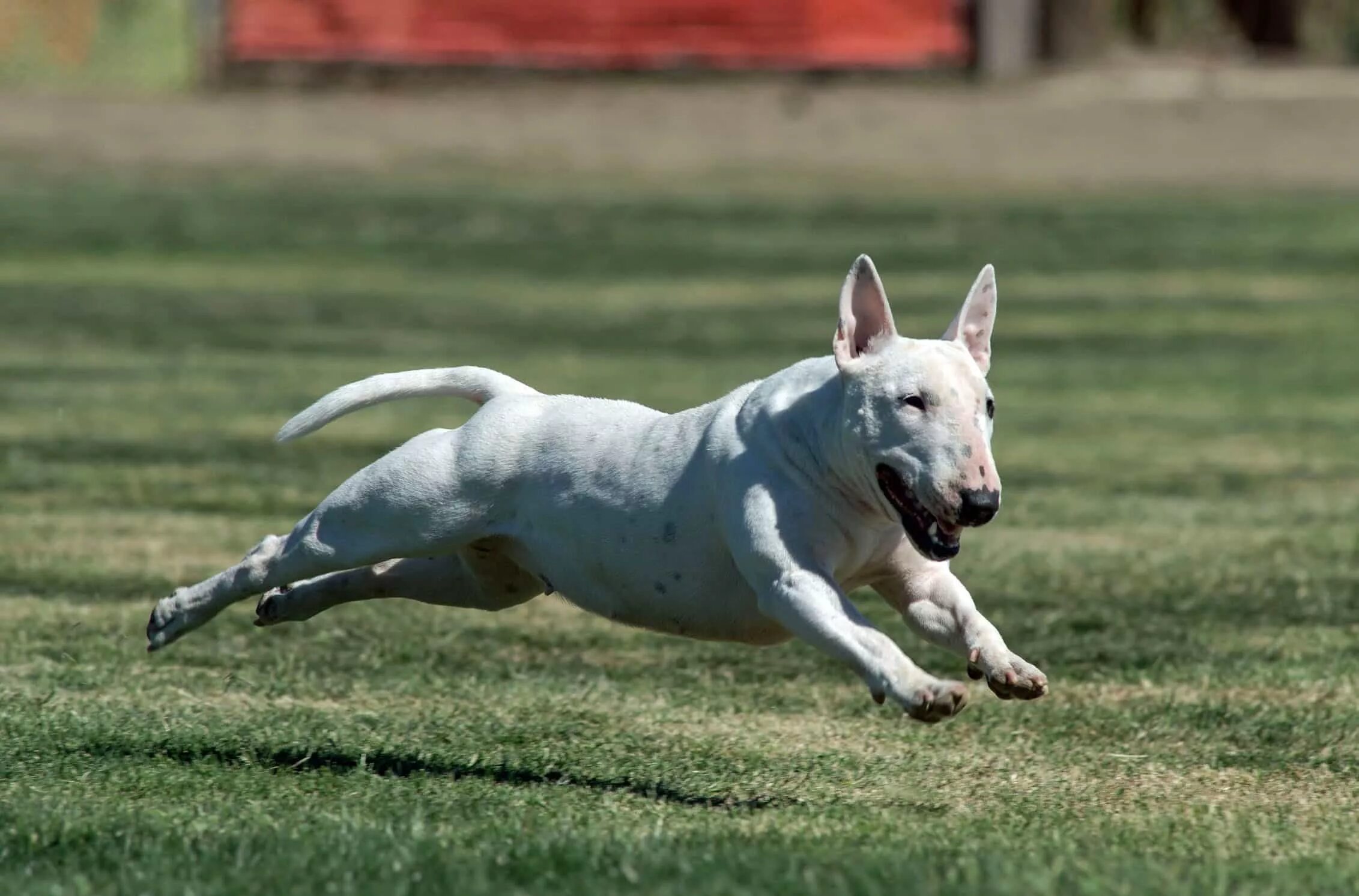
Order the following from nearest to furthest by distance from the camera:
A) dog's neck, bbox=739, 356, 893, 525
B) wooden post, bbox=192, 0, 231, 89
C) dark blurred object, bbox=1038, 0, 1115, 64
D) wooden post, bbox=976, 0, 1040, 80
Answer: dog's neck, bbox=739, 356, 893, 525 < wooden post, bbox=976, 0, 1040, 80 < wooden post, bbox=192, 0, 231, 89 < dark blurred object, bbox=1038, 0, 1115, 64

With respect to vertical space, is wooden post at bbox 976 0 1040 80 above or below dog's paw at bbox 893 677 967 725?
below

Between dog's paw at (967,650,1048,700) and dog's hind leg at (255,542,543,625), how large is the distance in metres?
1.48

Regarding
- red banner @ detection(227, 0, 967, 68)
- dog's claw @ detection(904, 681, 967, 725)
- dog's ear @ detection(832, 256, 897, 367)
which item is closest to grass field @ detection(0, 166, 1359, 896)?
dog's claw @ detection(904, 681, 967, 725)

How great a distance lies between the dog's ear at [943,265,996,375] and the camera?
659 centimetres

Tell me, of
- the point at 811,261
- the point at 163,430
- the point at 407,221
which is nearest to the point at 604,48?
the point at 407,221

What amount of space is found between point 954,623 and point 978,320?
0.80 metres

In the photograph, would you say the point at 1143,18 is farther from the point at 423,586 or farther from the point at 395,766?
the point at 395,766

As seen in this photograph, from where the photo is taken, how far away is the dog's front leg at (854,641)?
592 centimetres

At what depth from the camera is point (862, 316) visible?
21.2 feet

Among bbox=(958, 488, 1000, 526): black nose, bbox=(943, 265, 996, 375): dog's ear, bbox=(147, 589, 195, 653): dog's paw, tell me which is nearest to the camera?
bbox=(958, 488, 1000, 526): black nose

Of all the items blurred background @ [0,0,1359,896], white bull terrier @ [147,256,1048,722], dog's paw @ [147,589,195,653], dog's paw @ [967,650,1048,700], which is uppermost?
white bull terrier @ [147,256,1048,722]

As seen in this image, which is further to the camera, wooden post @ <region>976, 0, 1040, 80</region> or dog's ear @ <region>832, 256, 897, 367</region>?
wooden post @ <region>976, 0, 1040, 80</region>

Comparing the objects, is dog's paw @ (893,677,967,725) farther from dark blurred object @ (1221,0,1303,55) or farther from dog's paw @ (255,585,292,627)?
dark blurred object @ (1221,0,1303,55)

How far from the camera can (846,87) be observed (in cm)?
3681
